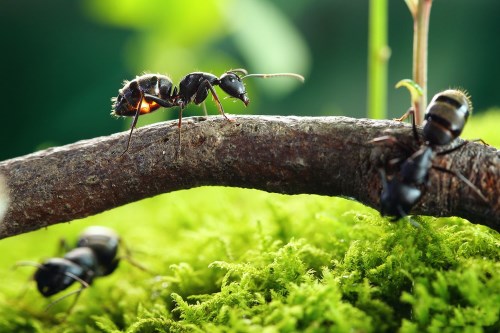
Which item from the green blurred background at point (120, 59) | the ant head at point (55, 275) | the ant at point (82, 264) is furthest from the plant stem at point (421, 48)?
the green blurred background at point (120, 59)

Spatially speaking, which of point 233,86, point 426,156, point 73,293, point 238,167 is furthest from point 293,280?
point 73,293

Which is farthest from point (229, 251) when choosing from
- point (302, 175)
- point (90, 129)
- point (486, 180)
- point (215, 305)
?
point (90, 129)

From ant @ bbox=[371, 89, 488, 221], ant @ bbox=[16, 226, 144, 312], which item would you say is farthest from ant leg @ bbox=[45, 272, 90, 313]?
ant @ bbox=[371, 89, 488, 221]

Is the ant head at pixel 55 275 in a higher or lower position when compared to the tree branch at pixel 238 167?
lower

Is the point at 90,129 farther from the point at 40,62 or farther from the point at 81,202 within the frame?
the point at 81,202

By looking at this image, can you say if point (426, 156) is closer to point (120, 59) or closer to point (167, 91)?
point (167, 91)

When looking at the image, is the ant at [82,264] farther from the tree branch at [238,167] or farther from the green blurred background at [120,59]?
the green blurred background at [120,59]
